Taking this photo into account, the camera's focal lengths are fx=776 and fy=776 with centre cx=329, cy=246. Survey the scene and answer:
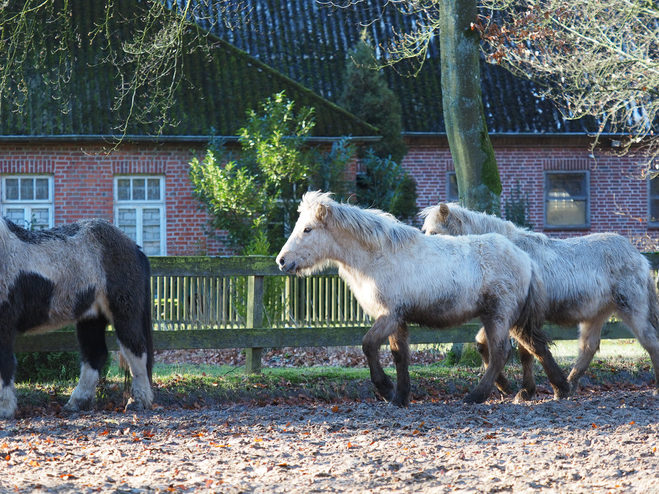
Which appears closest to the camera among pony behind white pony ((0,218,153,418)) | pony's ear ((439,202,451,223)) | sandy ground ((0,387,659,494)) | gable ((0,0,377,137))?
sandy ground ((0,387,659,494))

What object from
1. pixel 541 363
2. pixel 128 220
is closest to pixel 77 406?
pixel 541 363

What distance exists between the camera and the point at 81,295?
675cm

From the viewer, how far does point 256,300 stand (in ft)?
27.8

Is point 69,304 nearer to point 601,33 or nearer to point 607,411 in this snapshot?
point 607,411

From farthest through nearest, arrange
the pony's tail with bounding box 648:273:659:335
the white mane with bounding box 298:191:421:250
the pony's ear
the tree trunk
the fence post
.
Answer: the tree trunk < the fence post < the pony's tail with bounding box 648:273:659:335 < the pony's ear < the white mane with bounding box 298:191:421:250

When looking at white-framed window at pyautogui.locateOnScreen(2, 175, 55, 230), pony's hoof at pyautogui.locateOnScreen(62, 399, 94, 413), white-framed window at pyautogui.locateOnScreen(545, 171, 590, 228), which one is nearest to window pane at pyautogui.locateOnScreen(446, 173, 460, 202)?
white-framed window at pyautogui.locateOnScreen(545, 171, 590, 228)

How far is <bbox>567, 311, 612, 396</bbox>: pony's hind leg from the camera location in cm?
806

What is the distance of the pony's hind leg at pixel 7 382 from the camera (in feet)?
20.6

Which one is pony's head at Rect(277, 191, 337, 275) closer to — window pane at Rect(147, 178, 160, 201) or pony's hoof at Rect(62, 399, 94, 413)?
pony's hoof at Rect(62, 399, 94, 413)

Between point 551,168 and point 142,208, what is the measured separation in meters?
9.79

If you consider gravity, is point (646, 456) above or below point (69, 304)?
below

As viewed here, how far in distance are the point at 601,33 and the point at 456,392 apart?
7.32 m

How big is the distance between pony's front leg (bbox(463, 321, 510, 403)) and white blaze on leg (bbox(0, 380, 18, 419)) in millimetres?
3870

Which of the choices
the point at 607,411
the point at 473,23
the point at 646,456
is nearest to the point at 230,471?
the point at 646,456
